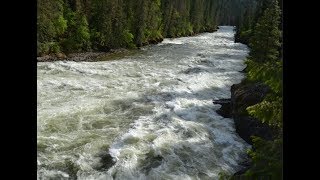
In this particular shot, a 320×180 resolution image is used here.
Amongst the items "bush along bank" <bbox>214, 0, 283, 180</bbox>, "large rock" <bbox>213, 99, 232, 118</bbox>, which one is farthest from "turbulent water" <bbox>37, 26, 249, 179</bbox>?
"bush along bank" <bbox>214, 0, 283, 180</bbox>

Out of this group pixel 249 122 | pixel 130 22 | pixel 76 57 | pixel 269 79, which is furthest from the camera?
pixel 130 22

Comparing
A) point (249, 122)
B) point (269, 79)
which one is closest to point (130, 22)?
point (249, 122)

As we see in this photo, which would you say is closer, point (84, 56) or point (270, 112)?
point (270, 112)

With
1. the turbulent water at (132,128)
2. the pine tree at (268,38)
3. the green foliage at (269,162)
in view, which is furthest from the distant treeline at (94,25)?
the green foliage at (269,162)

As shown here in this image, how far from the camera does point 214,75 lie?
29.5 m

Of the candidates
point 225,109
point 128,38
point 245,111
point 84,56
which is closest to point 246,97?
point 245,111

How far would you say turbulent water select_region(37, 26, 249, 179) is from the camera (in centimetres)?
1147

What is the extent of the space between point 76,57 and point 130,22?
18.3 metres

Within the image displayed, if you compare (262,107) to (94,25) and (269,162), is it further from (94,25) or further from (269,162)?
(94,25)

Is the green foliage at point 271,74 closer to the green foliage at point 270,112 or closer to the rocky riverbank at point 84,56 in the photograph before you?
the green foliage at point 270,112

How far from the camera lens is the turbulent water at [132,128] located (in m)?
11.5

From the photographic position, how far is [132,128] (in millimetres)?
14812

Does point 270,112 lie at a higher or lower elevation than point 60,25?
lower
